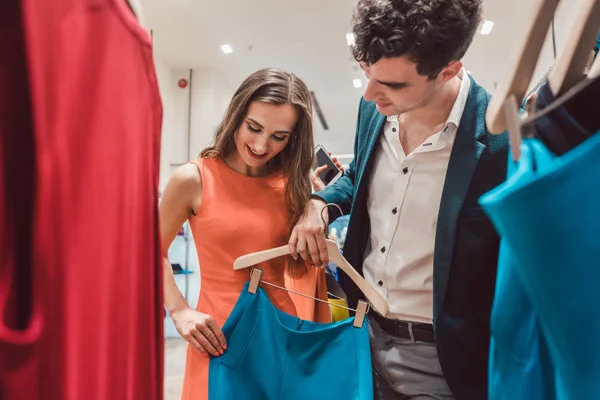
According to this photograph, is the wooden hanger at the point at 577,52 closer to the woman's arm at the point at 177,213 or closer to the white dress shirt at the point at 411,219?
the white dress shirt at the point at 411,219

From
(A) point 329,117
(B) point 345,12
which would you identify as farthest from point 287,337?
(A) point 329,117

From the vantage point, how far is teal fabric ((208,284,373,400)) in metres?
0.99

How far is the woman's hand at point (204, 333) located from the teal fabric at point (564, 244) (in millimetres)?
738

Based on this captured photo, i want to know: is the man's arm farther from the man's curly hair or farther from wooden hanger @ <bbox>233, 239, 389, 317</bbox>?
the man's curly hair

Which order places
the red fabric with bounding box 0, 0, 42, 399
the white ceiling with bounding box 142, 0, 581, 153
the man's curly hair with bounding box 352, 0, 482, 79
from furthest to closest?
the white ceiling with bounding box 142, 0, 581, 153 < the man's curly hair with bounding box 352, 0, 482, 79 < the red fabric with bounding box 0, 0, 42, 399

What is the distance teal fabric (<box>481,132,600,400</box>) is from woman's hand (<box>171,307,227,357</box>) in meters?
0.74

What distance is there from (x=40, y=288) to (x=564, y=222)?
1.51 feet

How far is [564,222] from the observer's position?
1.39ft

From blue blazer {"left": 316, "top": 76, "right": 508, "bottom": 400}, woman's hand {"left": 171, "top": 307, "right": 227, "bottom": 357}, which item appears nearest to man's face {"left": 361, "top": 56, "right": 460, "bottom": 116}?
blue blazer {"left": 316, "top": 76, "right": 508, "bottom": 400}

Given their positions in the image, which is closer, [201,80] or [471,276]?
[471,276]

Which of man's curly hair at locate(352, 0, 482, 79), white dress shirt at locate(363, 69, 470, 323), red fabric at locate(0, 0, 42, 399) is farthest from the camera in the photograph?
white dress shirt at locate(363, 69, 470, 323)

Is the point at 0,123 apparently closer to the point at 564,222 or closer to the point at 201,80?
the point at 564,222

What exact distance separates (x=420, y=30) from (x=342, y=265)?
19.9 inches

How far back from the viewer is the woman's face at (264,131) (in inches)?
47.9
